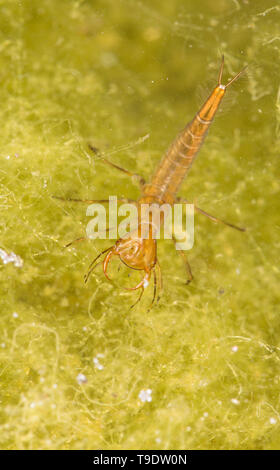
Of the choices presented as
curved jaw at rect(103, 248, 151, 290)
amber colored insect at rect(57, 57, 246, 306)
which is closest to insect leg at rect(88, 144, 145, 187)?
amber colored insect at rect(57, 57, 246, 306)

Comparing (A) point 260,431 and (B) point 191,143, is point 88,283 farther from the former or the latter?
(A) point 260,431

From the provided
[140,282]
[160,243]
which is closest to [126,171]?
[160,243]

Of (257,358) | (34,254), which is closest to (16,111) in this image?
(34,254)

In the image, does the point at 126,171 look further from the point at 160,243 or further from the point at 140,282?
the point at 140,282

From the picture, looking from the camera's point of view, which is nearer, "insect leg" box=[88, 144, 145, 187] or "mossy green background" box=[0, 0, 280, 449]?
"mossy green background" box=[0, 0, 280, 449]

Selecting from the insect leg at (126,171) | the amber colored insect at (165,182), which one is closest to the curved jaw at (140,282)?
the amber colored insect at (165,182)

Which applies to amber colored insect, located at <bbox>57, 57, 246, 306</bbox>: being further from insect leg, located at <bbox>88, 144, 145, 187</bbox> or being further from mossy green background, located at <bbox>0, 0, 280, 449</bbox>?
mossy green background, located at <bbox>0, 0, 280, 449</bbox>

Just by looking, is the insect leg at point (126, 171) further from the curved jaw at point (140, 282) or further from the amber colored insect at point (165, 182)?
the curved jaw at point (140, 282)
